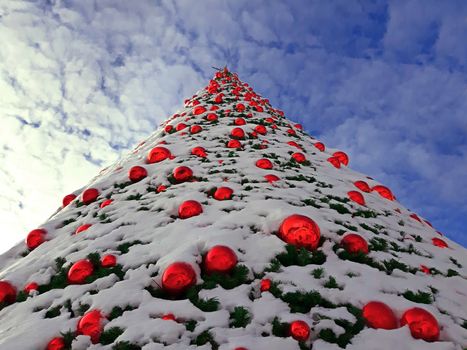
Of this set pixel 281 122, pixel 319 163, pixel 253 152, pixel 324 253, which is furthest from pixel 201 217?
pixel 281 122

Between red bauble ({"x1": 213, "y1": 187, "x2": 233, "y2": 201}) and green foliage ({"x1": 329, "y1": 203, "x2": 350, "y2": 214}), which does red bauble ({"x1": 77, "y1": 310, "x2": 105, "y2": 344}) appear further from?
green foliage ({"x1": 329, "y1": 203, "x2": 350, "y2": 214})

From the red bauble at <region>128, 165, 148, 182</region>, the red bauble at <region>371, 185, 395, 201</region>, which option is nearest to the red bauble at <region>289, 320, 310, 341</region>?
the red bauble at <region>128, 165, 148, 182</region>

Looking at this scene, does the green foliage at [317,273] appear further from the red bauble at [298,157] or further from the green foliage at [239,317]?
the red bauble at [298,157]

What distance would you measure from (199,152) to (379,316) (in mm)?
4435

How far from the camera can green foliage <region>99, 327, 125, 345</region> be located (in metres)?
2.78

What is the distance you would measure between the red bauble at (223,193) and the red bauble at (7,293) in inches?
103

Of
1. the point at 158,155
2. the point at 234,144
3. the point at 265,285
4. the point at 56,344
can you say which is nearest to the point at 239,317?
the point at 265,285

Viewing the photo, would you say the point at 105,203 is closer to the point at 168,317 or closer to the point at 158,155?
the point at 158,155

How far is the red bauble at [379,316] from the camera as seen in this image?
2.99 meters

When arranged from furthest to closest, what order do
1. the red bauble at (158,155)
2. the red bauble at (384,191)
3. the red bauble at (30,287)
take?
the red bauble at (384,191), the red bauble at (158,155), the red bauble at (30,287)

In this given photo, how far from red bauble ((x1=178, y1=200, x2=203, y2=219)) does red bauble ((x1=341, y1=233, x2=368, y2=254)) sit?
1.83 meters

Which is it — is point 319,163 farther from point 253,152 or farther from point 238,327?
point 238,327

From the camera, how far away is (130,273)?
361 centimetres

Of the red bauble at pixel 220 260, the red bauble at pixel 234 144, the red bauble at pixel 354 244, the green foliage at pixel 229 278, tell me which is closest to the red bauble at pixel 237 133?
the red bauble at pixel 234 144
